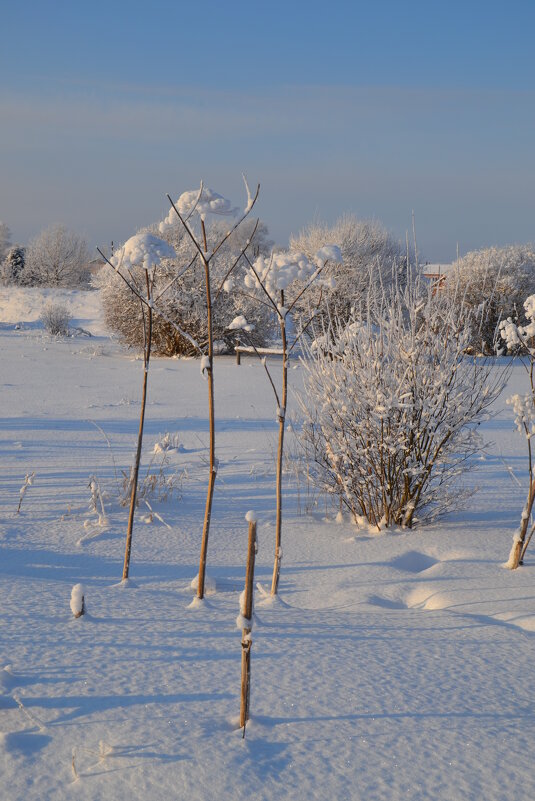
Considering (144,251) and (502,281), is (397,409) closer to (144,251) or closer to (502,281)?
(144,251)

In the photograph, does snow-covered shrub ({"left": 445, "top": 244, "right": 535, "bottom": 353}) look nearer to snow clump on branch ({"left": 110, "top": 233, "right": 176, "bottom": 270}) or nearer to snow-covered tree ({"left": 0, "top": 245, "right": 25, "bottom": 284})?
snow clump on branch ({"left": 110, "top": 233, "right": 176, "bottom": 270})

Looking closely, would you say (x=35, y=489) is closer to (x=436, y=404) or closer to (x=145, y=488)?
(x=145, y=488)

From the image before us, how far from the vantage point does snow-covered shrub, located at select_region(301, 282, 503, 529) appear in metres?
4.16

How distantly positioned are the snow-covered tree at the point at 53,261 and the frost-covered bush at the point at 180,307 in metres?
20.3

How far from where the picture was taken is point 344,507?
4.70 m

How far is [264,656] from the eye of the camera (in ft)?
7.05

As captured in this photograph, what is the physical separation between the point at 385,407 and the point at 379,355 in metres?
0.35

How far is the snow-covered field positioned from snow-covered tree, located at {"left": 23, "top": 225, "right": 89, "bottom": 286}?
112ft

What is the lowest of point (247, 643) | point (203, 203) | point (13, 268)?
point (247, 643)

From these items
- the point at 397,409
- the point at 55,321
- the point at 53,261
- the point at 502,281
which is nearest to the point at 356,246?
the point at 502,281

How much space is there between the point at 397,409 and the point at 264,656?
2.28 meters

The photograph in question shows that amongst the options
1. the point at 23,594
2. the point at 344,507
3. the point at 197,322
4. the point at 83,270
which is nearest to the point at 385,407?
the point at 344,507

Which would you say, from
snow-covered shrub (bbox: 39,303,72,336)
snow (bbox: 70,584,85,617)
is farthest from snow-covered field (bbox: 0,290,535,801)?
snow-covered shrub (bbox: 39,303,72,336)

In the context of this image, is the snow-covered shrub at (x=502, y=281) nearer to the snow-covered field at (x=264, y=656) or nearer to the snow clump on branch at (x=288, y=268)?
the snow-covered field at (x=264, y=656)
